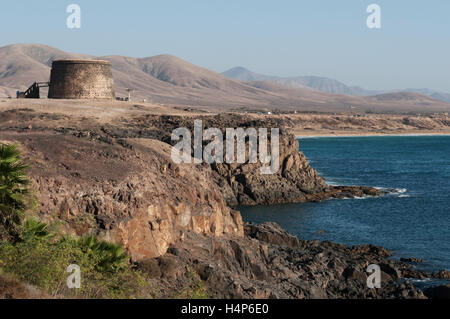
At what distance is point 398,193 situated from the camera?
2408 inches

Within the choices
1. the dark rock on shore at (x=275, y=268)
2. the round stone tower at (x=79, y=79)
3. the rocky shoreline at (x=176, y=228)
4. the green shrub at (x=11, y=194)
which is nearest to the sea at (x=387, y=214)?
the rocky shoreline at (x=176, y=228)

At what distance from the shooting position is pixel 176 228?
26797mm

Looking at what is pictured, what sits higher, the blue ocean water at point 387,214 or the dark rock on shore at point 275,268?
the dark rock on shore at point 275,268

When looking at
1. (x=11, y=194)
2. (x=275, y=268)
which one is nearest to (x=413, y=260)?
(x=275, y=268)

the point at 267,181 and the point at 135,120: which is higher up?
the point at 135,120

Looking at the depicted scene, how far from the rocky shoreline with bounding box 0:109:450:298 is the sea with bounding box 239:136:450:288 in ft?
11.8

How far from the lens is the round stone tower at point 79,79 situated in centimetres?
6016

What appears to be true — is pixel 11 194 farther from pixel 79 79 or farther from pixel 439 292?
pixel 79 79

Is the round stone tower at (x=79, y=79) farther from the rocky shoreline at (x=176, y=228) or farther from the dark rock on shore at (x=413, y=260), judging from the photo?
the dark rock on shore at (x=413, y=260)

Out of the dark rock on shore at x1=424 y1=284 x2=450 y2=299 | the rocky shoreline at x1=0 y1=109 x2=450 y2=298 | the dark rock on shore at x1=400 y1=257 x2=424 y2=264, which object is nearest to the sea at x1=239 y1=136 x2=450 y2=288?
the dark rock on shore at x1=400 y1=257 x2=424 y2=264

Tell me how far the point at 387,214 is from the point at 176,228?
28.0 meters
